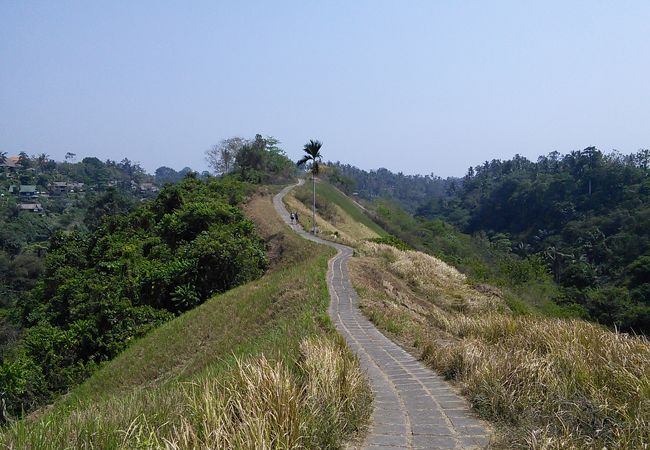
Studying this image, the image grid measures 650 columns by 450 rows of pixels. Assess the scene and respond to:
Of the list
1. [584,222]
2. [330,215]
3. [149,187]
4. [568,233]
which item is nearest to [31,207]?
[149,187]

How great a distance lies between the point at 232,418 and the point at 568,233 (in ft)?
260

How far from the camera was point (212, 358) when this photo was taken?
12.7 meters

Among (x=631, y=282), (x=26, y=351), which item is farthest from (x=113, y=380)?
(x=631, y=282)

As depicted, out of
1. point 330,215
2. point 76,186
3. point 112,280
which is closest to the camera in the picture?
point 112,280

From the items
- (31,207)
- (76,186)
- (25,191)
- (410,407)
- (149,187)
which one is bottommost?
(410,407)

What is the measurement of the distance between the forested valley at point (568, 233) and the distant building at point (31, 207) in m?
47.7

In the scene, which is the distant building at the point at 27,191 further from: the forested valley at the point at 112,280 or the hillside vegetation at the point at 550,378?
the hillside vegetation at the point at 550,378

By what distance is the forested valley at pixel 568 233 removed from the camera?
4378cm

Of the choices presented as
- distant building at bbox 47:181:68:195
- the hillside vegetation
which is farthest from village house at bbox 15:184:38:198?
the hillside vegetation

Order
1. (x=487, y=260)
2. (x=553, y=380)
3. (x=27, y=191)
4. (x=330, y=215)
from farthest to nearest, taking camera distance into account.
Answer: (x=27, y=191) → (x=487, y=260) → (x=330, y=215) → (x=553, y=380)

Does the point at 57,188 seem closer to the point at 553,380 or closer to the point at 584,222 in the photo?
the point at 584,222

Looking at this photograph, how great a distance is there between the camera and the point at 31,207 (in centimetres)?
8956

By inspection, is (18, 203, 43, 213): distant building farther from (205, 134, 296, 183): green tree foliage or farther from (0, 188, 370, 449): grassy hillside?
(0, 188, 370, 449): grassy hillside

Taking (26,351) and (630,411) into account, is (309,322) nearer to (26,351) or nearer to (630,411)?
(630,411)
